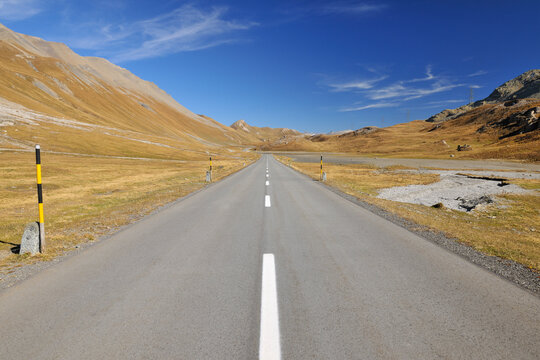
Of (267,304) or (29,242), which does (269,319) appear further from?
(29,242)

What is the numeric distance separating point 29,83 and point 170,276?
504 feet

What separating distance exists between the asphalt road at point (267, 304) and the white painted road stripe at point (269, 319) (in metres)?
0.02

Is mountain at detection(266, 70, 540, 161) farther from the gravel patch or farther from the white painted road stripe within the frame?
the white painted road stripe

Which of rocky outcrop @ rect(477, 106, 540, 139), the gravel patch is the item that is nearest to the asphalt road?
the gravel patch

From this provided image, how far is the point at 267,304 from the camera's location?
3.92m

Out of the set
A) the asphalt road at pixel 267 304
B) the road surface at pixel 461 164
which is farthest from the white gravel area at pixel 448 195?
the road surface at pixel 461 164

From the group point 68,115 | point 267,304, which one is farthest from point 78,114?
point 267,304

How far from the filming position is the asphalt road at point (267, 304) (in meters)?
3.05

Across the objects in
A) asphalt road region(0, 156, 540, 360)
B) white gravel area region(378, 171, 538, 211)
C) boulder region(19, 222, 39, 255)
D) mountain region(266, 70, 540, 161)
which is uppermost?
mountain region(266, 70, 540, 161)

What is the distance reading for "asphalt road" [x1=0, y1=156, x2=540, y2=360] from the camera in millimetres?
3051

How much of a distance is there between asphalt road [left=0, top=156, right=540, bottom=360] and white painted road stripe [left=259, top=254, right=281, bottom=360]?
0.6 inches

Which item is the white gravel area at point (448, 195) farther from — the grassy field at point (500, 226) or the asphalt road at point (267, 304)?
the asphalt road at point (267, 304)

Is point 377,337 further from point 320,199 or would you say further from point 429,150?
point 429,150

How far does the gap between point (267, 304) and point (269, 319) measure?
0.38 meters
